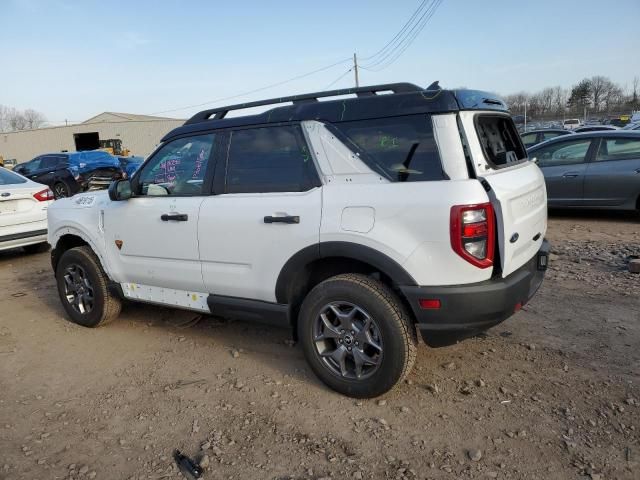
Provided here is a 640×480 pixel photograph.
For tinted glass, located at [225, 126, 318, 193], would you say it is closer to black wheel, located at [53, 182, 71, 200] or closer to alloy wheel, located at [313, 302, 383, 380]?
alloy wheel, located at [313, 302, 383, 380]

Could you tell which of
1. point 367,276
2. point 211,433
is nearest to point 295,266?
point 367,276

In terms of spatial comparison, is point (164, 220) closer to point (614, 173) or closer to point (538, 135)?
point (614, 173)

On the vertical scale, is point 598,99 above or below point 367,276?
above

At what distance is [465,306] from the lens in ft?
9.17

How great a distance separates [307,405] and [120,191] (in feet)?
7.82

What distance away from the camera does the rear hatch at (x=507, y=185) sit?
9.29ft

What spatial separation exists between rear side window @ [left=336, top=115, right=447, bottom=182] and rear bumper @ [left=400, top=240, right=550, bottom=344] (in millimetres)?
657

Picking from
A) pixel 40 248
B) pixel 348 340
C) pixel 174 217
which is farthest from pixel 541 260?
pixel 40 248

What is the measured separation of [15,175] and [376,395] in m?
7.56

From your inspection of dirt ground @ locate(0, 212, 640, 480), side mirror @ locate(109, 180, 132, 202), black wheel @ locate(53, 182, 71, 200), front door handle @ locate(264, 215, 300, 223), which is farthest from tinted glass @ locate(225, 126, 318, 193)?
black wheel @ locate(53, 182, 71, 200)

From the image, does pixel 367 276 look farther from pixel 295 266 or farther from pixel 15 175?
pixel 15 175

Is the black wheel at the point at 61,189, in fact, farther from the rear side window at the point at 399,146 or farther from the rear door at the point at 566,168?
the rear side window at the point at 399,146

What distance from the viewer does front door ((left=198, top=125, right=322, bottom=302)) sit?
3221 mm

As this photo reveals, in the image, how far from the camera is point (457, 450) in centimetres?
264
